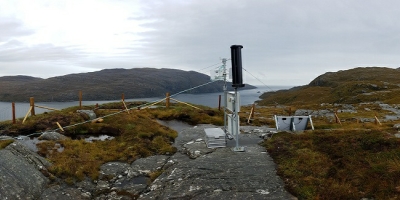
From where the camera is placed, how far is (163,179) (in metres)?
13.0

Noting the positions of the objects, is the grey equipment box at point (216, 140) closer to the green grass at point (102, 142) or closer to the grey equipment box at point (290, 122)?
the green grass at point (102, 142)

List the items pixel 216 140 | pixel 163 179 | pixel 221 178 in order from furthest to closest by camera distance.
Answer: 1. pixel 216 140
2. pixel 163 179
3. pixel 221 178

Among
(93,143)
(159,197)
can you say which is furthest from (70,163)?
(159,197)

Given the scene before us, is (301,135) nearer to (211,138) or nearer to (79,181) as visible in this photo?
(211,138)

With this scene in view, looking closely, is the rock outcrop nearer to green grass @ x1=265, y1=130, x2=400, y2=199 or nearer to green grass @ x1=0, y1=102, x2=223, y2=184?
green grass @ x1=0, y1=102, x2=223, y2=184

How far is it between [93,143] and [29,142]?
4.08 metres

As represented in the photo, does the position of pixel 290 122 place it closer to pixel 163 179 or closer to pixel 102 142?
pixel 163 179

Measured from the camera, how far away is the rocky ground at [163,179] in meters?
11.0

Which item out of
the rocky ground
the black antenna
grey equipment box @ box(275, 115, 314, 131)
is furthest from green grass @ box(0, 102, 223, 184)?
grey equipment box @ box(275, 115, 314, 131)

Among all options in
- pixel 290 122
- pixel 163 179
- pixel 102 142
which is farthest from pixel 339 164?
pixel 102 142

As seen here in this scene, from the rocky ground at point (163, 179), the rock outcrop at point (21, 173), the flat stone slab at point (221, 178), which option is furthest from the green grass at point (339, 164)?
the rock outcrop at point (21, 173)

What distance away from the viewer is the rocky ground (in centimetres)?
1101

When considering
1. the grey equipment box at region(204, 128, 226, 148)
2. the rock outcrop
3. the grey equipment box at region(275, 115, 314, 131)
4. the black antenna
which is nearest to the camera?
the rock outcrop

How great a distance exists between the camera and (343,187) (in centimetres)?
1045
